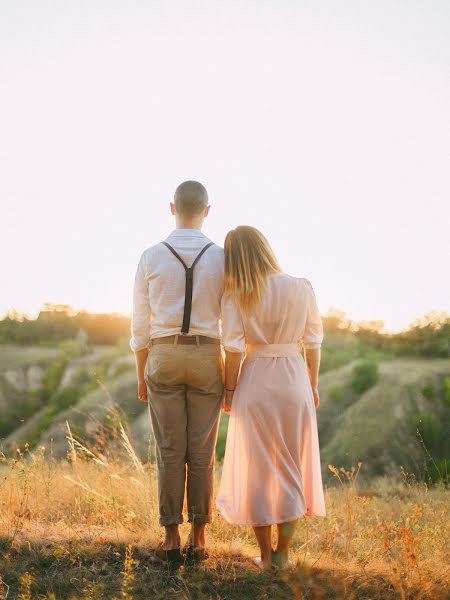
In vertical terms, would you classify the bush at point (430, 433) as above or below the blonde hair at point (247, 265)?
below

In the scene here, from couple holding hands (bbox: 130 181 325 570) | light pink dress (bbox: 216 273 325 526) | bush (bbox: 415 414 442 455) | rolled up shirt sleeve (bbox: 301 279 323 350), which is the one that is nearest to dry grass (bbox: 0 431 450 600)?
couple holding hands (bbox: 130 181 325 570)

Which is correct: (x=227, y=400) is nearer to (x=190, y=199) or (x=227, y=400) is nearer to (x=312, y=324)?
(x=312, y=324)

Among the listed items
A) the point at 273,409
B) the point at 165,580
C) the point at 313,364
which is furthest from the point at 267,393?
the point at 165,580

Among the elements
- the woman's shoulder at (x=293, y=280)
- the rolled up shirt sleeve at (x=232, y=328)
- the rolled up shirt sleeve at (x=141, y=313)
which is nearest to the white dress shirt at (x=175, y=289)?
the rolled up shirt sleeve at (x=141, y=313)

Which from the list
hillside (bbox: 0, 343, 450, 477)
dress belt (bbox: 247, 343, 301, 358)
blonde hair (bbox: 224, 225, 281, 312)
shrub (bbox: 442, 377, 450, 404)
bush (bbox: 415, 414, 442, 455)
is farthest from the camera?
shrub (bbox: 442, 377, 450, 404)

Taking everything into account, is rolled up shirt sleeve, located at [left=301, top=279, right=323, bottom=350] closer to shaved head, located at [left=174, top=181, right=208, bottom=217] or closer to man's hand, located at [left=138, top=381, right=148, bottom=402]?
shaved head, located at [left=174, top=181, right=208, bottom=217]

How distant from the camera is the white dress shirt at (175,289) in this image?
375cm

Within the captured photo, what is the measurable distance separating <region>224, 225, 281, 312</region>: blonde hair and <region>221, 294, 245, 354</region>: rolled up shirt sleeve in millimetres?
58

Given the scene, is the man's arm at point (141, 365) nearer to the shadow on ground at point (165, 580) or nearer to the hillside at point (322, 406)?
the shadow on ground at point (165, 580)

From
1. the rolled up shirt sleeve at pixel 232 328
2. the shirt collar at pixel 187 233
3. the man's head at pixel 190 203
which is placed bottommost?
the rolled up shirt sleeve at pixel 232 328

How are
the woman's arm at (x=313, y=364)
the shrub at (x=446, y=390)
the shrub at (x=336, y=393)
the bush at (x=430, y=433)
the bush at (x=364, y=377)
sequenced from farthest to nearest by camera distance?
the bush at (x=364, y=377) → the shrub at (x=336, y=393) → the shrub at (x=446, y=390) → the bush at (x=430, y=433) → the woman's arm at (x=313, y=364)

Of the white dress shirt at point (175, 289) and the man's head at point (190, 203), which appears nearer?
the white dress shirt at point (175, 289)

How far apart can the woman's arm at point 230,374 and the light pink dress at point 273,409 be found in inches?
1.8

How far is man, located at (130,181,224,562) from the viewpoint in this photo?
372 cm
